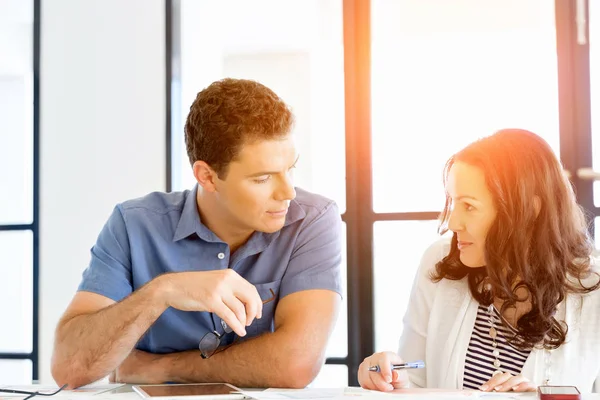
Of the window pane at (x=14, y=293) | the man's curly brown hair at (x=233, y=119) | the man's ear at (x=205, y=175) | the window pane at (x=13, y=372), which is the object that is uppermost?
the man's curly brown hair at (x=233, y=119)

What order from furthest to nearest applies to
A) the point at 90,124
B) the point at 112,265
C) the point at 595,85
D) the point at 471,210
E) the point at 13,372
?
the point at 13,372
the point at 90,124
the point at 595,85
the point at 112,265
the point at 471,210

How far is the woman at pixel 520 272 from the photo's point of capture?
179cm

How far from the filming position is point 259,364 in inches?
66.1

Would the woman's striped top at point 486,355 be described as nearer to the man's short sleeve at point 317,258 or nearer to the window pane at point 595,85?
the man's short sleeve at point 317,258

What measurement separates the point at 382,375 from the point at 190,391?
42 cm

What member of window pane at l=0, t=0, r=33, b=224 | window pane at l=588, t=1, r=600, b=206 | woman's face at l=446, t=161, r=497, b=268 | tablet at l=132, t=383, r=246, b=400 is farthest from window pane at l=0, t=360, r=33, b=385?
window pane at l=588, t=1, r=600, b=206

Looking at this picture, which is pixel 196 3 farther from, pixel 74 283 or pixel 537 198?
pixel 537 198

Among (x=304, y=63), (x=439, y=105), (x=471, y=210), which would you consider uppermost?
(x=304, y=63)

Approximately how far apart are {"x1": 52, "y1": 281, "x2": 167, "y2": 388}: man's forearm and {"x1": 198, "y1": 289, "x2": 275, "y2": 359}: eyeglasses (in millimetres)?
180

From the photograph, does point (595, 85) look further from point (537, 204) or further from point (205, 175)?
point (205, 175)

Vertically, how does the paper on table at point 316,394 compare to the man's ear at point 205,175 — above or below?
below

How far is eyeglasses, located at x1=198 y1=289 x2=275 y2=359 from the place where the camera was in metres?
1.79

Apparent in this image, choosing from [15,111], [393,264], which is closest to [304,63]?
[15,111]

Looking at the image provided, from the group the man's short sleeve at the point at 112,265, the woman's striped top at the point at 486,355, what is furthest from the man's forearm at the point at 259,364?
the woman's striped top at the point at 486,355
